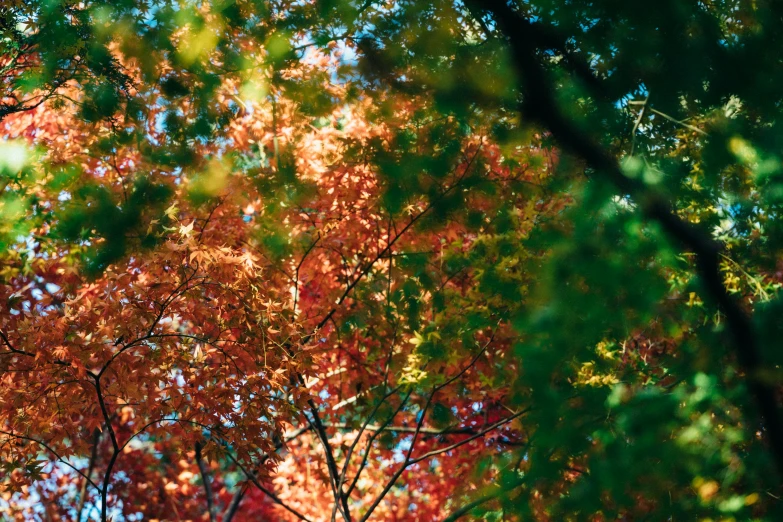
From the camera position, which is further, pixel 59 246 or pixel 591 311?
pixel 59 246

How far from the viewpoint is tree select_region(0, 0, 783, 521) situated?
2.31 m

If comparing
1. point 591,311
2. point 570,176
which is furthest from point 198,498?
point 591,311

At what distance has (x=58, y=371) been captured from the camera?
408cm

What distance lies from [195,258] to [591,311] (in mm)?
2662

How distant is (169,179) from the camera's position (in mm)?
4973

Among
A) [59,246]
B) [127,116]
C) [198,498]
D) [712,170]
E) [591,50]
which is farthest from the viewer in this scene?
[198,498]

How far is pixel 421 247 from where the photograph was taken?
543 cm

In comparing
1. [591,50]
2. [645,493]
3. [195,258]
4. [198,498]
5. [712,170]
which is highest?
[198,498]

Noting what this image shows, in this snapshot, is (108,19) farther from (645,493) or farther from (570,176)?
(645,493)

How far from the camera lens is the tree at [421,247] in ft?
7.57

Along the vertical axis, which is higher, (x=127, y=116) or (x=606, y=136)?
(x=127, y=116)

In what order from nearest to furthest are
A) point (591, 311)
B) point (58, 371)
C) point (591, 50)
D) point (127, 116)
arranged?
point (591, 311), point (591, 50), point (58, 371), point (127, 116)

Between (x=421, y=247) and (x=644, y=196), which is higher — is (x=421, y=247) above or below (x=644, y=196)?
above

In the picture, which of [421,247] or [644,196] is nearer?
[644,196]
